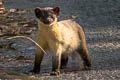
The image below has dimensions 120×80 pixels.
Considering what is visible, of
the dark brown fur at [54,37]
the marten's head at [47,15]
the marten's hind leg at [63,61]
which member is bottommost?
the marten's hind leg at [63,61]

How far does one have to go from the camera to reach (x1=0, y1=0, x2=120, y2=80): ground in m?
8.06

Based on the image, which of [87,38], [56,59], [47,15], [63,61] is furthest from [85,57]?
[87,38]

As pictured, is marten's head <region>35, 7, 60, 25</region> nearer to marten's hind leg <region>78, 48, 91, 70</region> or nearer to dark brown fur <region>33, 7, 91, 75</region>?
dark brown fur <region>33, 7, 91, 75</region>

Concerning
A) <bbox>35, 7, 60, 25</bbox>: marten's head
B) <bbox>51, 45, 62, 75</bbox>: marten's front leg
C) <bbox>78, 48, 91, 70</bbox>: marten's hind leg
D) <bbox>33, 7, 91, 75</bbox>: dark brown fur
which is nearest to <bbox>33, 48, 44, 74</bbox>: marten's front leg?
<bbox>33, 7, 91, 75</bbox>: dark brown fur

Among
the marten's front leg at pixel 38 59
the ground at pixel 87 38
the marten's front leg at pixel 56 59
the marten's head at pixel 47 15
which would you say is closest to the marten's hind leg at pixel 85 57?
the ground at pixel 87 38

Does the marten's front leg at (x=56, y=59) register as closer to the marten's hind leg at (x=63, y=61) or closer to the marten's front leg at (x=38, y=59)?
the marten's front leg at (x=38, y=59)

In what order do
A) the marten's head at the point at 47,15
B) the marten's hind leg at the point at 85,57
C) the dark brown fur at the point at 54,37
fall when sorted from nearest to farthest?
the marten's head at the point at 47,15 → the dark brown fur at the point at 54,37 → the marten's hind leg at the point at 85,57

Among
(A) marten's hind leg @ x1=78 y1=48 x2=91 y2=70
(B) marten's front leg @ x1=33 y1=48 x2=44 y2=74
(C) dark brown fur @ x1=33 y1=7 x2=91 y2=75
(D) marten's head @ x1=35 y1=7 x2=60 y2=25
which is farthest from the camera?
(A) marten's hind leg @ x1=78 y1=48 x2=91 y2=70

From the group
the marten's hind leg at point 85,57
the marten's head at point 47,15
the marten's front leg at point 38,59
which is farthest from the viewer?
the marten's hind leg at point 85,57

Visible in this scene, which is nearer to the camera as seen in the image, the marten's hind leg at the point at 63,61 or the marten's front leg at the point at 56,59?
the marten's front leg at the point at 56,59

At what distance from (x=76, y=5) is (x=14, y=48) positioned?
34.9 ft

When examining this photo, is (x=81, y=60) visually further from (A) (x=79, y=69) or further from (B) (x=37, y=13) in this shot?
(B) (x=37, y=13)

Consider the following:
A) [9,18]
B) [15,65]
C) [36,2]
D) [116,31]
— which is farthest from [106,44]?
[36,2]

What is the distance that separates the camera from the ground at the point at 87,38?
806 centimetres
